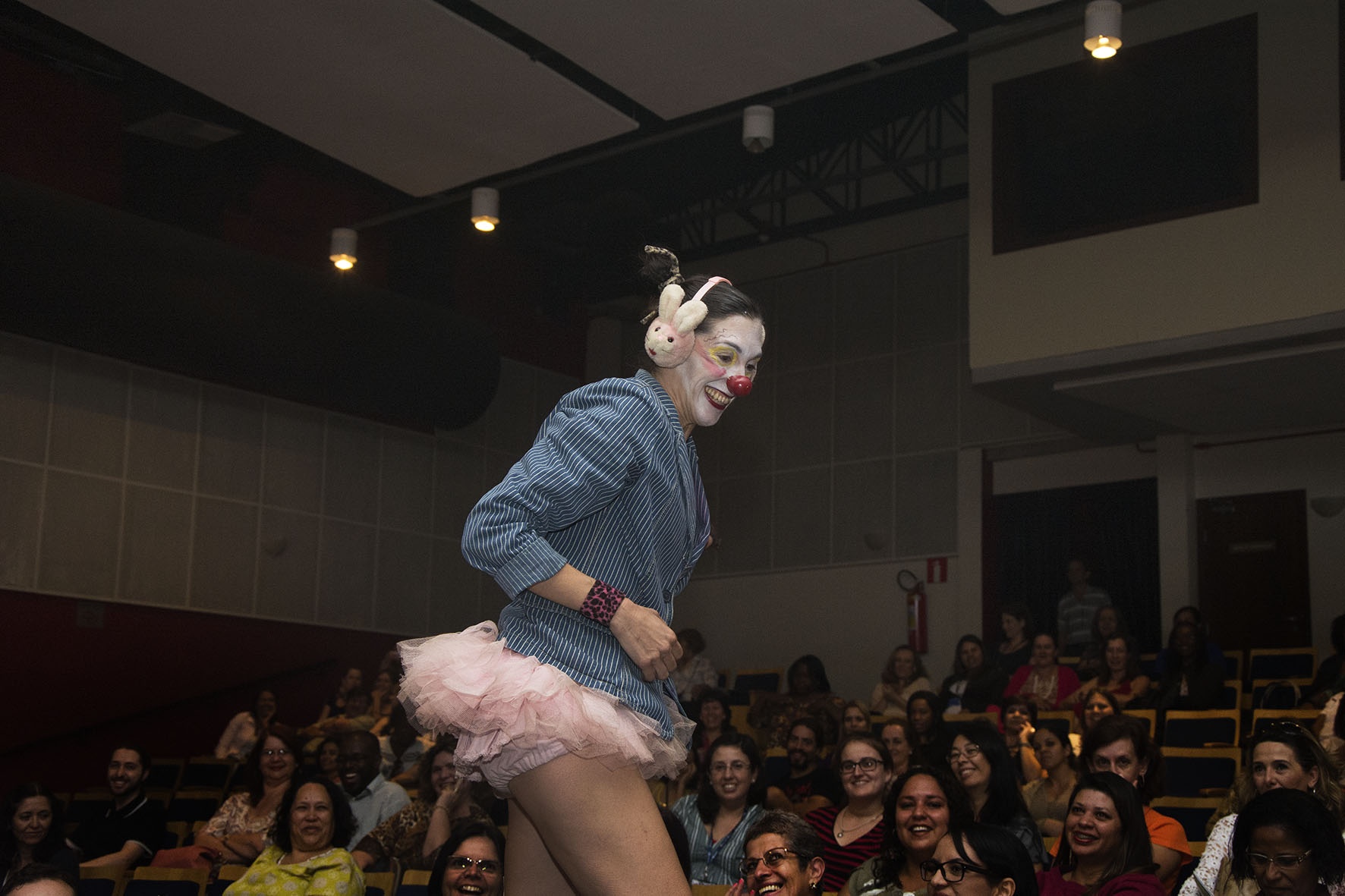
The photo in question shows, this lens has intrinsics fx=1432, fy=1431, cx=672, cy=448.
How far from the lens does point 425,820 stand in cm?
555

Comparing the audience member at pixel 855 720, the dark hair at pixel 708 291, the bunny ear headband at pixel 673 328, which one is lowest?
the audience member at pixel 855 720

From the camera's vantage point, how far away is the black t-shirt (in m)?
5.98

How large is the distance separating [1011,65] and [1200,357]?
78.5 inches

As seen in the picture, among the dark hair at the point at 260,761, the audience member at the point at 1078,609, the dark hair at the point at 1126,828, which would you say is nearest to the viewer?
the dark hair at the point at 1126,828

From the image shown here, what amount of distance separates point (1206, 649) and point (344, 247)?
19.8 ft

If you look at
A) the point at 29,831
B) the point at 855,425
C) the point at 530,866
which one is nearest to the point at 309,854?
the point at 29,831

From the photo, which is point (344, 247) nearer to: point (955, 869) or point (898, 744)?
point (898, 744)

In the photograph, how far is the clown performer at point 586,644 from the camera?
159 cm

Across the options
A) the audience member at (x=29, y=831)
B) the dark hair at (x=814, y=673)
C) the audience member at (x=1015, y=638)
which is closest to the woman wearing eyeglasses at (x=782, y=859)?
the audience member at (x=29, y=831)

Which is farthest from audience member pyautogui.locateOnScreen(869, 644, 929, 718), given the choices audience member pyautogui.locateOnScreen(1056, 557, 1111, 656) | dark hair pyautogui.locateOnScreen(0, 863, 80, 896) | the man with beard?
dark hair pyautogui.locateOnScreen(0, 863, 80, 896)

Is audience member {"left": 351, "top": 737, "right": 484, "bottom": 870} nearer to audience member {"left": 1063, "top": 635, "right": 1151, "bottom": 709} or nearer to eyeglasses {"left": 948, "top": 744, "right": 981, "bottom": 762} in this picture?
eyeglasses {"left": 948, "top": 744, "right": 981, "bottom": 762}

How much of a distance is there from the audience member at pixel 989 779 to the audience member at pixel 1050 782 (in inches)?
31.3

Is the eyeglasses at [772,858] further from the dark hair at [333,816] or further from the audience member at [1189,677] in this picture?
the audience member at [1189,677]

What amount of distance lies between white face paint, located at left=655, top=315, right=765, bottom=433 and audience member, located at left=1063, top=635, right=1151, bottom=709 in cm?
590
